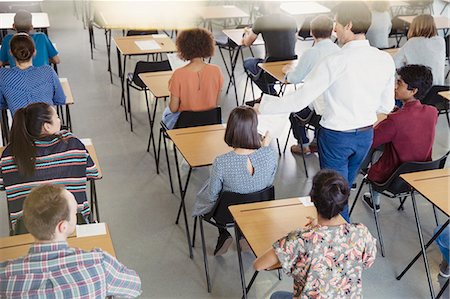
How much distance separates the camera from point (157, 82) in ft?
14.8

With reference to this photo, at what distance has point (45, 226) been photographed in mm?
1820

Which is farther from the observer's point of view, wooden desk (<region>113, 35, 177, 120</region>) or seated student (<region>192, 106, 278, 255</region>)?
wooden desk (<region>113, 35, 177, 120</region>)

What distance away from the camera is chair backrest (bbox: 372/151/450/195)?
3.28 metres

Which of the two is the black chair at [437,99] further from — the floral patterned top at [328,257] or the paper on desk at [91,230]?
the paper on desk at [91,230]

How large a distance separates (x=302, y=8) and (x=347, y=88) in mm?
4520

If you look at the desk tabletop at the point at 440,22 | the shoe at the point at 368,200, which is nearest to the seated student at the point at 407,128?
the shoe at the point at 368,200

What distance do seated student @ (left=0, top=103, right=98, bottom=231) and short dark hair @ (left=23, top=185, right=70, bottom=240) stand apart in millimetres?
760

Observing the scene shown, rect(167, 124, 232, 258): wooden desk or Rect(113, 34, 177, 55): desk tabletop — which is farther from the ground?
Rect(113, 34, 177, 55): desk tabletop

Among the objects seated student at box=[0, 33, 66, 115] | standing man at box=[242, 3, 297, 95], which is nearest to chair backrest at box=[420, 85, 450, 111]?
standing man at box=[242, 3, 297, 95]

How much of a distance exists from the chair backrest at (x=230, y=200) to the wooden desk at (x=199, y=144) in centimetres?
32

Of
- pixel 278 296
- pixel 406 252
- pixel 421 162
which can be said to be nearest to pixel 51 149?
pixel 278 296

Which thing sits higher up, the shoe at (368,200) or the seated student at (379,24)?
the seated student at (379,24)

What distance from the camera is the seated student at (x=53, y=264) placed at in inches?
69.6

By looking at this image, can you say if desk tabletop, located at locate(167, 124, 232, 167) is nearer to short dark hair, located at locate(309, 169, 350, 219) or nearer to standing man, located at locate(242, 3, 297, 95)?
short dark hair, located at locate(309, 169, 350, 219)
